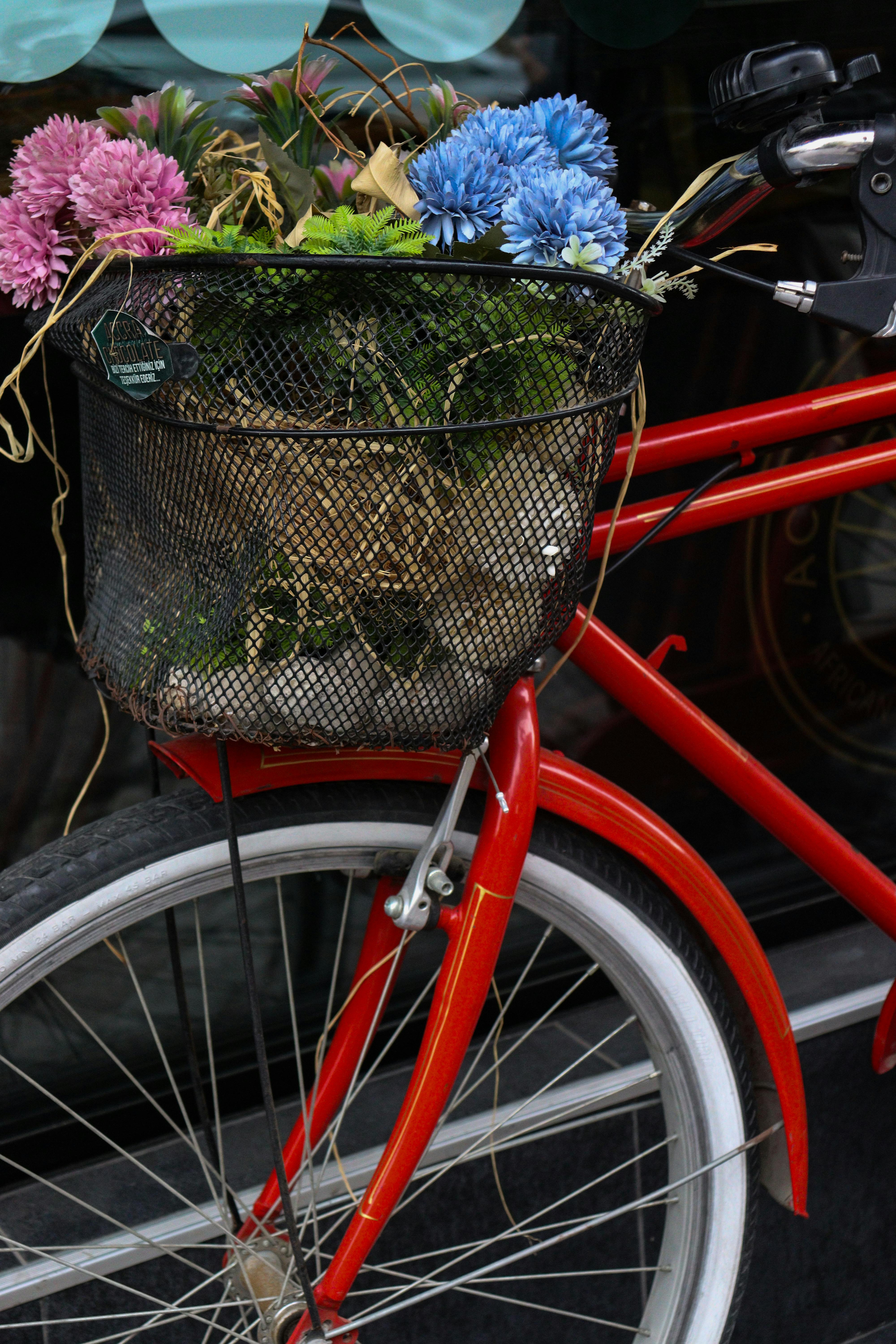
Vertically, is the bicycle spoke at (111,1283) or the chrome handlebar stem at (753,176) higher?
the chrome handlebar stem at (753,176)

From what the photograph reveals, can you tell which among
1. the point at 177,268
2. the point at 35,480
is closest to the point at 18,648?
the point at 35,480

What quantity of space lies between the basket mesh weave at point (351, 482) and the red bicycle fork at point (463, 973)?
0.11m

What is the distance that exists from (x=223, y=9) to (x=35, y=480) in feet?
1.75

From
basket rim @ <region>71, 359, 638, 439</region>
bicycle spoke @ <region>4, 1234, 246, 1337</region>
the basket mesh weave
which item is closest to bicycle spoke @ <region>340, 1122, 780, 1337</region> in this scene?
bicycle spoke @ <region>4, 1234, 246, 1337</region>

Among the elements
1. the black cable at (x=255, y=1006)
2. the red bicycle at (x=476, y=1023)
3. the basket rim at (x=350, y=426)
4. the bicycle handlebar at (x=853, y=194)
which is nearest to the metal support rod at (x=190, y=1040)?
the red bicycle at (x=476, y=1023)

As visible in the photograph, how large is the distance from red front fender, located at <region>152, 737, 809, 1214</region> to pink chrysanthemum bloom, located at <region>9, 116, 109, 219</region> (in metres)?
0.35

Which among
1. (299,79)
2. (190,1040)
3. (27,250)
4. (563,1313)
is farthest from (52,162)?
(563,1313)

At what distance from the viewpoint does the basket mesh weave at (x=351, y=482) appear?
55cm

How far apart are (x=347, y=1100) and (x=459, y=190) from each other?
0.71 metres

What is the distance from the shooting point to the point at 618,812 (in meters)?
0.86

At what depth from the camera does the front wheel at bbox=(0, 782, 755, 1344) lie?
790 mm

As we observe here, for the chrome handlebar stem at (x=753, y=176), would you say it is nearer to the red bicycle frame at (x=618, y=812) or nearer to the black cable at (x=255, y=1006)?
the red bicycle frame at (x=618, y=812)

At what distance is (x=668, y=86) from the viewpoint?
4.43 feet

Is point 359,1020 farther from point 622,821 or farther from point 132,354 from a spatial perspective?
point 132,354
